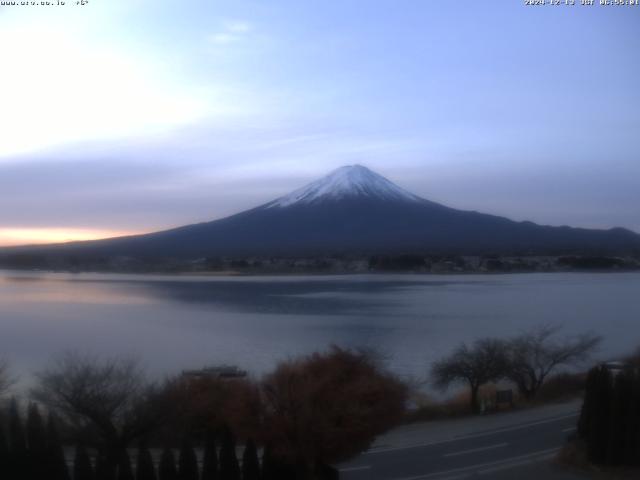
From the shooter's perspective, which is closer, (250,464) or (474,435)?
(250,464)

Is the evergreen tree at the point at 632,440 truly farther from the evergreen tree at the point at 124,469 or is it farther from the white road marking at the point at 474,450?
the evergreen tree at the point at 124,469

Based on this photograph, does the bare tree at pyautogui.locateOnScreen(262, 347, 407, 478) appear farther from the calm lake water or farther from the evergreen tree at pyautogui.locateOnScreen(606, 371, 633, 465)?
the calm lake water

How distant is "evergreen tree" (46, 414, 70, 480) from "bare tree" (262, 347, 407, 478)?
1.24 metres

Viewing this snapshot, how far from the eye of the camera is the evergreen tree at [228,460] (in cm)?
480

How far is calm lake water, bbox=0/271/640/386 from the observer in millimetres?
11703

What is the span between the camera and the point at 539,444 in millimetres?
6879

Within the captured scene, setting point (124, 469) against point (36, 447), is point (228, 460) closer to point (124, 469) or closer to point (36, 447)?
point (124, 469)

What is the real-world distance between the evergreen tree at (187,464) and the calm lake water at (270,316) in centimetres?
448

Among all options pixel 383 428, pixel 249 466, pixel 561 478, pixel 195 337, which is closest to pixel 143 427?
pixel 249 466

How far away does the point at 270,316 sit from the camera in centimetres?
1669

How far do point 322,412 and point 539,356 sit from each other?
21.2 feet

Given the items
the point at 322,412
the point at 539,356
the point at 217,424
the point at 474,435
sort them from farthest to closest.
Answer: the point at 539,356
the point at 474,435
the point at 217,424
the point at 322,412

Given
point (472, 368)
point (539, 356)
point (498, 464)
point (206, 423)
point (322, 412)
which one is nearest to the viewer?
point (322, 412)

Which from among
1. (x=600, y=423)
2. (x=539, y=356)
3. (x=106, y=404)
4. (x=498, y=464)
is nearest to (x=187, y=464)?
(x=106, y=404)
